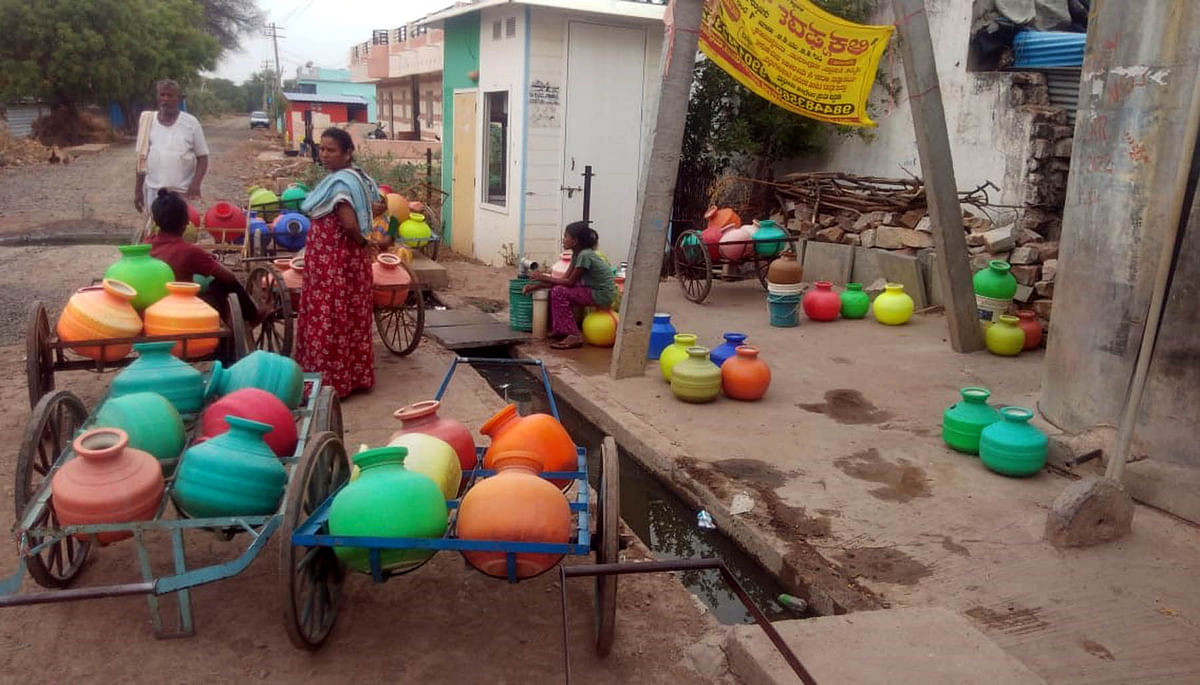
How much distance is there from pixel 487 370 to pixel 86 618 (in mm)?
4746

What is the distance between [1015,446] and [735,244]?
520cm

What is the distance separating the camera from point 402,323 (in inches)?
307

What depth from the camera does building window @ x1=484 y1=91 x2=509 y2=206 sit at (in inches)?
458

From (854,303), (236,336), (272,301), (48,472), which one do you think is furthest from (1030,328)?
(48,472)

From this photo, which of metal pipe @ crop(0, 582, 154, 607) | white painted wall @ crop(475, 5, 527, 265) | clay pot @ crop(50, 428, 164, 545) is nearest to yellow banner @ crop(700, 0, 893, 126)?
white painted wall @ crop(475, 5, 527, 265)

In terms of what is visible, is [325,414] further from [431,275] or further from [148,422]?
[431,275]

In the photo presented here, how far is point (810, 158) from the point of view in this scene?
40.1 ft

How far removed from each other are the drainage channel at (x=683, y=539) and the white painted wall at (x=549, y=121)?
5.35 m

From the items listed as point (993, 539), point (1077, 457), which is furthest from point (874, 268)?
point (993, 539)

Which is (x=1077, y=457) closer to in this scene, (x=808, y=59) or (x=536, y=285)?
(x=808, y=59)

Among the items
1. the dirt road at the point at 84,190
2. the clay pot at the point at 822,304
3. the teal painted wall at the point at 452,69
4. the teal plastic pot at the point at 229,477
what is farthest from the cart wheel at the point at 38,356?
the dirt road at the point at 84,190

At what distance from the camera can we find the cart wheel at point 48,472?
3.20 m

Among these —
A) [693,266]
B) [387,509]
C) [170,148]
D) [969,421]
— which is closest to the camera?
[387,509]

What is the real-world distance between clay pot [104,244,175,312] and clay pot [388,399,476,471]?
2.16m
